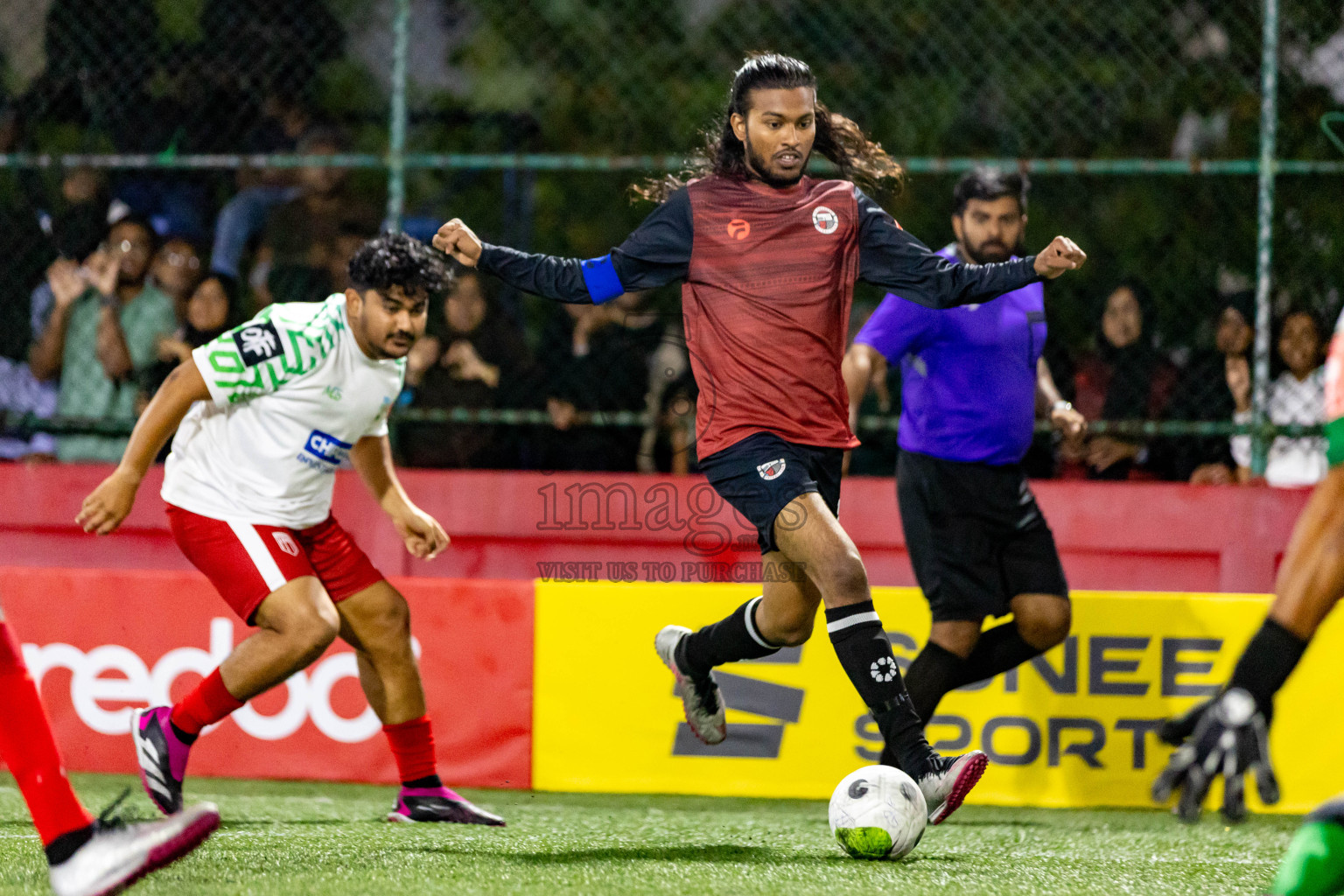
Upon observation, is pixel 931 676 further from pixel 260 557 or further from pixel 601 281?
pixel 260 557

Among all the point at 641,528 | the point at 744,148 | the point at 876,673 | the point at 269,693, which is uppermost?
the point at 744,148

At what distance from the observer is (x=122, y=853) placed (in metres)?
3.13

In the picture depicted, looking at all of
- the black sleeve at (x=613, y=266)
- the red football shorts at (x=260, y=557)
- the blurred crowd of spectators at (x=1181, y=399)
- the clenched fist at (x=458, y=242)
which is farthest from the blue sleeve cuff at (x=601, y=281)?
the blurred crowd of spectators at (x=1181, y=399)

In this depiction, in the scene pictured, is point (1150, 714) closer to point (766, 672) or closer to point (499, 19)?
point (766, 672)

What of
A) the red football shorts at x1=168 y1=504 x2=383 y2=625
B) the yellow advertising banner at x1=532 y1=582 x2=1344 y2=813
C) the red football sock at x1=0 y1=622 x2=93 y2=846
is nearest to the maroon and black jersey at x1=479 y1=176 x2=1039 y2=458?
the red football shorts at x1=168 y1=504 x2=383 y2=625

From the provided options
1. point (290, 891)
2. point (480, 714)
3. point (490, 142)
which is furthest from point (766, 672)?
point (490, 142)

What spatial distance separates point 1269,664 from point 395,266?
2.79 meters

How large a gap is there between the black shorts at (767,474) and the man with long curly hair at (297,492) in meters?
1.07

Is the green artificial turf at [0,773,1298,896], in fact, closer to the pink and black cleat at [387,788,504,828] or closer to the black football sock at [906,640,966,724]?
the pink and black cleat at [387,788,504,828]

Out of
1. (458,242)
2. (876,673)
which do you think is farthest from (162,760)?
(876,673)

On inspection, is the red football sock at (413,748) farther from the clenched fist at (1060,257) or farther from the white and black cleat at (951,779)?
the clenched fist at (1060,257)

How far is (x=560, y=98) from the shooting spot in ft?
34.6

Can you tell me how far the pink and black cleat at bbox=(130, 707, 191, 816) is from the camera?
15.0 ft

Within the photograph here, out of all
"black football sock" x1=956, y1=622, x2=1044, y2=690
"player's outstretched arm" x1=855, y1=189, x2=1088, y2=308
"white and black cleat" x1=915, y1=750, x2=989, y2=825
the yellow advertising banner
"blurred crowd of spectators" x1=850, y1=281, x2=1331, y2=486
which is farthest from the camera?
"blurred crowd of spectators" x1=850, y1=281, x2=1331, y2=486
